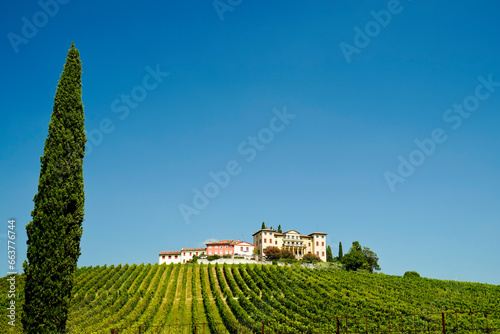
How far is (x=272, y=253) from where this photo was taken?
285 ft

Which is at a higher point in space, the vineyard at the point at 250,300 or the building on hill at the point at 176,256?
the building on hill at the point at 176,256

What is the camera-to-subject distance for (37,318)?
16062 mm

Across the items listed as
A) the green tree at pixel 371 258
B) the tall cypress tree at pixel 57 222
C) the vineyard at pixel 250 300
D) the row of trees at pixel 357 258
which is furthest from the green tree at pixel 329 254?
the tall cypress tree at pixel 57 222

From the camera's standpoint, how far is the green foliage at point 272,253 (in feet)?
281

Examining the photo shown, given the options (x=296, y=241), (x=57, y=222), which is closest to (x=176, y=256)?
(x=296, y=241)

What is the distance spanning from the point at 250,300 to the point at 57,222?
28270 mm

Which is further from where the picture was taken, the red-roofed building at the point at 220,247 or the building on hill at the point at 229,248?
the red-roofed building at the point at 220,247

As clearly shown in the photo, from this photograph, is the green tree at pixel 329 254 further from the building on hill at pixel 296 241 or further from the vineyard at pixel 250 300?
the vineyard at pixel 250 300

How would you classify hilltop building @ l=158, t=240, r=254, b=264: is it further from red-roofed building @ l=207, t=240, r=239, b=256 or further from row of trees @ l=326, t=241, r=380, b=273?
row of trees @ l=326, t=241, r=380, b=273

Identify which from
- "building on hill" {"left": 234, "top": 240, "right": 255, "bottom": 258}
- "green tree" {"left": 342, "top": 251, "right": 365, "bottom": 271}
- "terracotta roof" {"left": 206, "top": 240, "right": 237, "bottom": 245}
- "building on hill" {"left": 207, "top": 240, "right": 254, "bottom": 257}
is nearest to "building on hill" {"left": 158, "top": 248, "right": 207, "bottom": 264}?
"building on hill" {"left": 207, "top": 240, "right": 254, "bottom": 257}

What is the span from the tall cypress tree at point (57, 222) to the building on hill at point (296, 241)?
3107 inches

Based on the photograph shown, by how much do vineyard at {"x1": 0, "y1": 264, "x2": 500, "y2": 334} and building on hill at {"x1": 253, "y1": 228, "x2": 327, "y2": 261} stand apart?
38.2m

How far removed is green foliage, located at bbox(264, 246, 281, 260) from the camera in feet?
281

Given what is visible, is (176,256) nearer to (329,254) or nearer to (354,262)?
(329,254)
